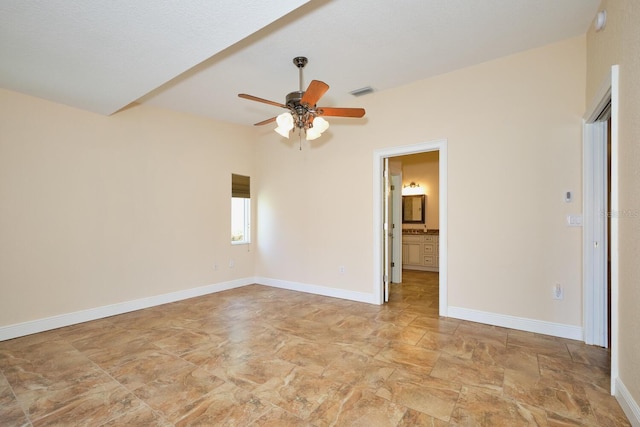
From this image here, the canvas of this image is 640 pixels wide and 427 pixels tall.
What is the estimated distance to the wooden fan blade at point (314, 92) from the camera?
7.78 ft

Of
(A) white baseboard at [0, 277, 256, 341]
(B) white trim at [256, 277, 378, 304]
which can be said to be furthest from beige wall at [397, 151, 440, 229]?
(A) white baseboard at [0, 277, 256, 341]

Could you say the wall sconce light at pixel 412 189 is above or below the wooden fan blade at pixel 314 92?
below

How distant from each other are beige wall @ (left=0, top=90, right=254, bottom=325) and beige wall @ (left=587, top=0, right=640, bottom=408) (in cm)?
490

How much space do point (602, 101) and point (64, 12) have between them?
4007mm

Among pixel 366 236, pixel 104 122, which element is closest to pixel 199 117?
pixel 104 122

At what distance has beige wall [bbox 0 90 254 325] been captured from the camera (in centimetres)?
324

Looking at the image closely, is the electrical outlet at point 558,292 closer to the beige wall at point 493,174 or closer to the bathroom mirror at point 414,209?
the beige wall at point 493,174

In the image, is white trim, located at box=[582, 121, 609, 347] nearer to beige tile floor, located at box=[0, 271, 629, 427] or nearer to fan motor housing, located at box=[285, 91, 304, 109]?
beige tile floor, located at box=[0, 271, 629, 427]

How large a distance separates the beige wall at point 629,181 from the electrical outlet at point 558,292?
115cm

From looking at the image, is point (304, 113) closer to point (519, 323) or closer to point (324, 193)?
point (324, 193)

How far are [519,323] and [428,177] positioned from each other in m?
4.44

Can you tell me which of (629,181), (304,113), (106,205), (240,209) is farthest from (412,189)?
(106,205)

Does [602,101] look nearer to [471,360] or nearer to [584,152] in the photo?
[584,152]

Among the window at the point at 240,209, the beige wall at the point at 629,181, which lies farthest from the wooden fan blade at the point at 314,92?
the window at the point at 240,209
